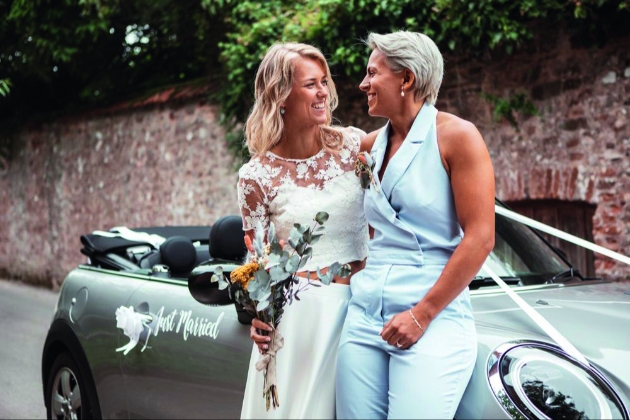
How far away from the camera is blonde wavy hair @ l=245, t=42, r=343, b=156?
3.14 meters

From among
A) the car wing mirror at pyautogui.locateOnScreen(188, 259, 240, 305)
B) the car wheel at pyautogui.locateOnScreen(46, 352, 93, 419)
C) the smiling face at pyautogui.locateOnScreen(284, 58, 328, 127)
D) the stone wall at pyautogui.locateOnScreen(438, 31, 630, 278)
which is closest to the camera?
the smiling face at pyautogui.locateOnScreen(284, 58, 328, 127)

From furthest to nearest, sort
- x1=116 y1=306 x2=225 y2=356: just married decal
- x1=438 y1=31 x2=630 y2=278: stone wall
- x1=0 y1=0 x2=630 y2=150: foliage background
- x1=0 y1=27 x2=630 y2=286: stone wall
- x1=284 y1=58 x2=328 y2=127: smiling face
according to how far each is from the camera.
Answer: x1=0 y1=0 x2=630 y2=150: foliage background
x1=0 y1=27 x2=630 y2=286: stone wall
x1=438 y1=31 x2=630 y2=278: stone wall
x1=116 y1=306 x2=225 y2=356: just married decal
x1=284 y1=58 x2=328 y2=127: smiling face

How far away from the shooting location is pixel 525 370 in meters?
2.55

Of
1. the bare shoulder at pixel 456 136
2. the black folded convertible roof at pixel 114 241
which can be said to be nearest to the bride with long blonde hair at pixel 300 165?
the bare shoulder at pixel 456 136

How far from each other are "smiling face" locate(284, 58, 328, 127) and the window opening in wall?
210 inches

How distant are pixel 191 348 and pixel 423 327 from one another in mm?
1747

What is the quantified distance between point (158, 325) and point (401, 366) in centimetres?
209

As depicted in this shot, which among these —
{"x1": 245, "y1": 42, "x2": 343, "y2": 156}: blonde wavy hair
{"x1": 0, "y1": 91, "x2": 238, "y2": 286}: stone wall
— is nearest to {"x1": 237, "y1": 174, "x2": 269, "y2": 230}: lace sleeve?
{"x1": 245, "y1": 42, "x2": 343, "y2": 156}: blonde wavy hair

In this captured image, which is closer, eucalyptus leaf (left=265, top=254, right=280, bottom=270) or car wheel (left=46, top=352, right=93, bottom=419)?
eucalyptus leaf (left=265, top=254, right=280, bottom=270)

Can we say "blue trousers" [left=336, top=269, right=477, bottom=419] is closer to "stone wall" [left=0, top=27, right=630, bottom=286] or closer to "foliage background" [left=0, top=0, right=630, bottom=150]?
"foliage background" [left=0, top=0, right=630, bottom=150]

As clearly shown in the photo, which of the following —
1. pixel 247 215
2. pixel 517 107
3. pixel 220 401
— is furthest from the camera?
pixel 517 107

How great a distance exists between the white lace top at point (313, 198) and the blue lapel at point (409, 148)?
1.51 feet

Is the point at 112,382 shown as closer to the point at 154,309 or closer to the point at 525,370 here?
the point at 154,309

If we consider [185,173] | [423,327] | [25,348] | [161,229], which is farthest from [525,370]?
[185,173]
